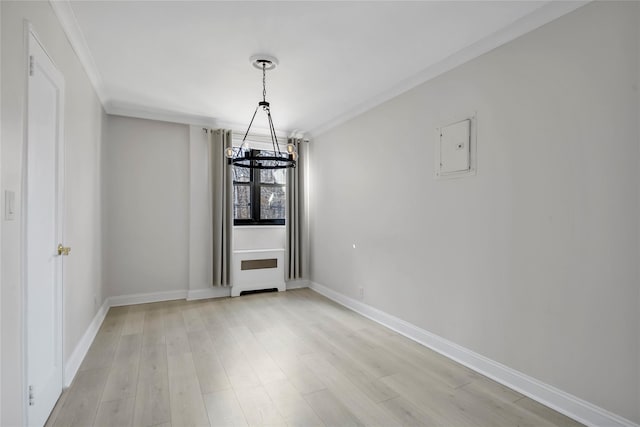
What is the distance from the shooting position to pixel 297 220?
536 centimetres

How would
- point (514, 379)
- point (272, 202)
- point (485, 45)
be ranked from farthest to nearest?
point (272, 202)
point (485, 45)
point (514, 379)

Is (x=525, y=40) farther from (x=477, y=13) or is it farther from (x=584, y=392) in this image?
(x=584, y=392)

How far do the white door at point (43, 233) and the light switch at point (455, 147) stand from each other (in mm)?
2896

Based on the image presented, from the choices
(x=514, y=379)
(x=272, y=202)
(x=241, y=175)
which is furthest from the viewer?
(x=272, y=202)

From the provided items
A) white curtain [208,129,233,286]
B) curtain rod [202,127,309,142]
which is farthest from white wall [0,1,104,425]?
curtain rod [202,127,309,142]

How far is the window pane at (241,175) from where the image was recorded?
511 centimetres

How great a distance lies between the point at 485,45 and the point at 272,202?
367 cm

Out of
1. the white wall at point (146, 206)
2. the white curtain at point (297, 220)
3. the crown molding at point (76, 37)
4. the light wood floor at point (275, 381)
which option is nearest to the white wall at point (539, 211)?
the light wood floor at point (275, 381)

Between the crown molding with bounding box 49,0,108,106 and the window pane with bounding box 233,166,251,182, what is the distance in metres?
2.03

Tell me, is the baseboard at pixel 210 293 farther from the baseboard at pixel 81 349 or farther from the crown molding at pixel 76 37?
the crown molding at pixel 76 37

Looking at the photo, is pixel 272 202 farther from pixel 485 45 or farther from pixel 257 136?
pixel 485 45

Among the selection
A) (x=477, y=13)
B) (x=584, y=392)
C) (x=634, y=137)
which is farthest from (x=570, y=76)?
(x=584, y=392)

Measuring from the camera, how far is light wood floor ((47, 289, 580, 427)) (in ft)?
6.69

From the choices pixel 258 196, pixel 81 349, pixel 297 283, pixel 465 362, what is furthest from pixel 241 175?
pixel 465 362
